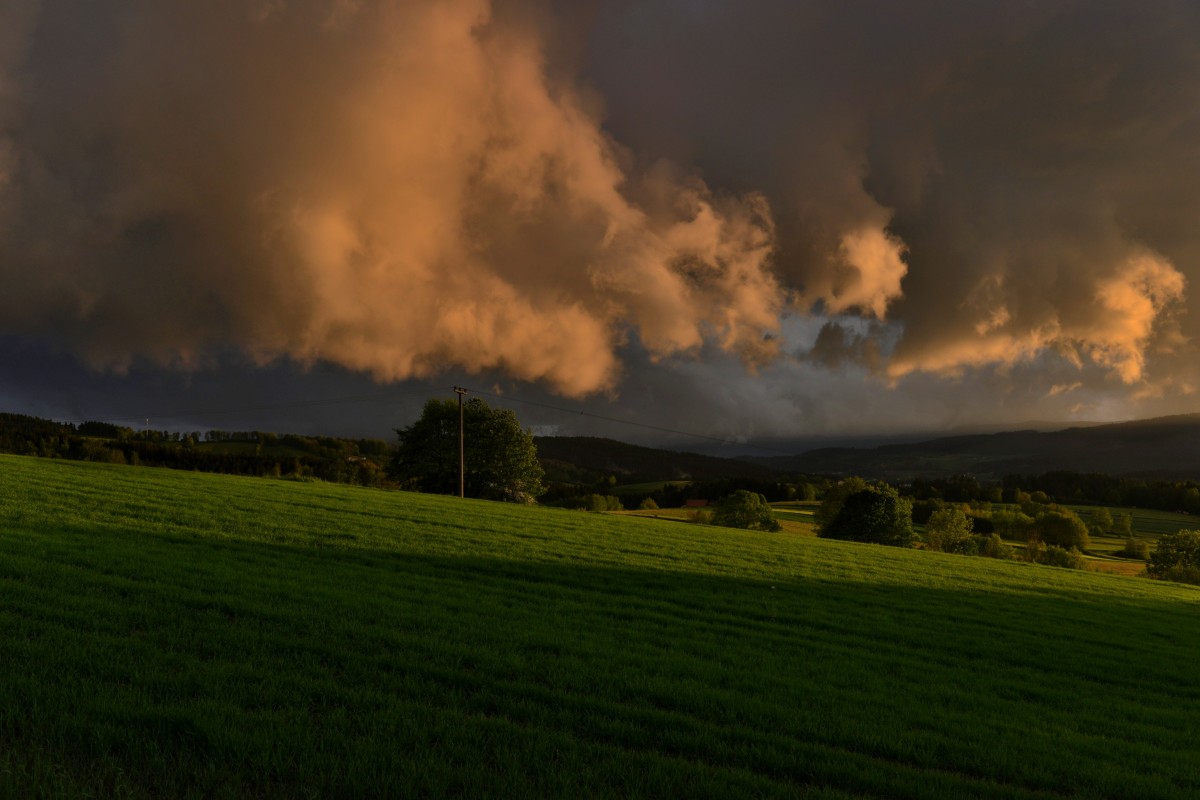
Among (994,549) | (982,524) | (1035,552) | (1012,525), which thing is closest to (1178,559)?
(1035,552)

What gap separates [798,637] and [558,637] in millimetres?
5676

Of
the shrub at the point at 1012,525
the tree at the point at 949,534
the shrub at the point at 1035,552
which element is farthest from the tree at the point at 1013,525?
the tree at the point at 949,534

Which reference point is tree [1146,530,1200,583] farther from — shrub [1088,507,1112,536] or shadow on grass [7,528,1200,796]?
shadow on grass [7,528,1200,796]

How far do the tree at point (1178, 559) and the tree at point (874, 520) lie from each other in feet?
99.6

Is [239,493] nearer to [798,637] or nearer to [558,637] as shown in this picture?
[558,637]

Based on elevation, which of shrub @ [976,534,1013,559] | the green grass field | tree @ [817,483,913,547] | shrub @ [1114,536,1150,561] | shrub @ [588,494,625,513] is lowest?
shrub @ [1114,536,1150,561]

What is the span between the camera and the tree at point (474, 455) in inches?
2603

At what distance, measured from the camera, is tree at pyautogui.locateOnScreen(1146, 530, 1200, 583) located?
249 feet

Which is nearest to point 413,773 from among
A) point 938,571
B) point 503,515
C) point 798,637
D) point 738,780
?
point 738,780

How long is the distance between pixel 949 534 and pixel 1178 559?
93.4 ft

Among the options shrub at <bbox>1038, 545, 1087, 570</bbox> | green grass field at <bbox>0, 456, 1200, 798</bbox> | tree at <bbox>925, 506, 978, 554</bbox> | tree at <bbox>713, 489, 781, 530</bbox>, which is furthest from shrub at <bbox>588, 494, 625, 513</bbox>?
green grass field at <bbox>0, 456, 1200, 798</bbox>

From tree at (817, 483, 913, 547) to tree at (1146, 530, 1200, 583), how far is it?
99.6 feet


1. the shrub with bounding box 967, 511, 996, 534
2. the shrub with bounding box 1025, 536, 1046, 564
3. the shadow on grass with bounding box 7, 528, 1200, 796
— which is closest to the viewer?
the shadow on grass with bounding box 7, 528, 1200, 796

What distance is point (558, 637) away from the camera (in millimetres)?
10383
